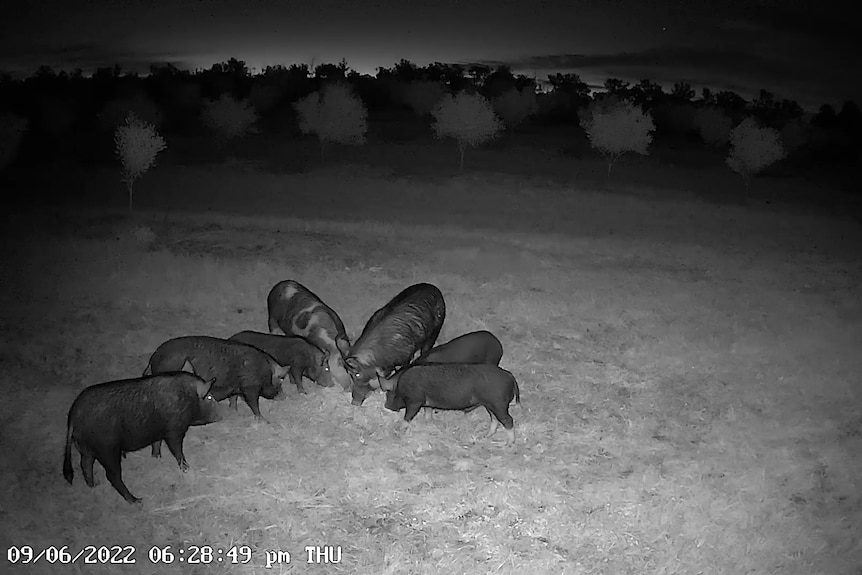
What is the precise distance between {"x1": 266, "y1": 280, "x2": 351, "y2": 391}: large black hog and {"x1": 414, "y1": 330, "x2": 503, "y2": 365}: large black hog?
1.28 metres

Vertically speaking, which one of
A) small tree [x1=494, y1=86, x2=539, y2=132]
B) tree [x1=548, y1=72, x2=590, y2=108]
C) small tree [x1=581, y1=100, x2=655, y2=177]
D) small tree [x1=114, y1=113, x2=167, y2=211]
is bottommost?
small tree [x1=114, y1=113, x2=167, y2=211]

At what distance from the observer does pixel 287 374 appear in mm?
9820

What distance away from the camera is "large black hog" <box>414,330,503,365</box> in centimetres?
995

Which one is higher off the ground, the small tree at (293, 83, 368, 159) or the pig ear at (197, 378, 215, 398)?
the small tree at (293, 83, 368, 159)

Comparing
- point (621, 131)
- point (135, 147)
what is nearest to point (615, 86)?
point (621, 131)

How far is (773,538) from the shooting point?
23.2ft

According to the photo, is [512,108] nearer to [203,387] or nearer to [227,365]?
[227,365]

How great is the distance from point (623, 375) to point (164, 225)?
17.7m

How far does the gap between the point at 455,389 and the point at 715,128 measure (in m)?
59.3

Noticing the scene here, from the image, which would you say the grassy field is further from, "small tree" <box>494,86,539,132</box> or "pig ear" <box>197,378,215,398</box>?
"small tree" <box>494,86,539,132</box>

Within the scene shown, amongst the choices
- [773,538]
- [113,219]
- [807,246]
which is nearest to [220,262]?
[113,219]

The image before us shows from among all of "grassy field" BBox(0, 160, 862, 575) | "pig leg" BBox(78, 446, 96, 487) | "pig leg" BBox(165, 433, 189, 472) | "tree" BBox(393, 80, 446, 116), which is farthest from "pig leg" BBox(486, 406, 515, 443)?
"tree" BBox(393, 80, 446, 116)

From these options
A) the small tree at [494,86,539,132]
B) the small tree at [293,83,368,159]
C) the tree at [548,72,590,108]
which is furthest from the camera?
the tree at [548,72,590,108]

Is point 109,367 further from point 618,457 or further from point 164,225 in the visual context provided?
point 164,225
